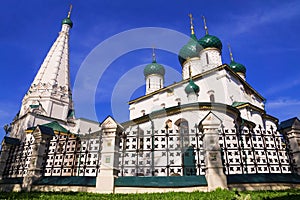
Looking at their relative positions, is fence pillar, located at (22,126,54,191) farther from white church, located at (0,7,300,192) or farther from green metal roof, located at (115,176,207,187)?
green metal roof, located at (115,176,207,187)

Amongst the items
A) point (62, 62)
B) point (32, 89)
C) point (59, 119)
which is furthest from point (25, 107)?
point (62, 62)

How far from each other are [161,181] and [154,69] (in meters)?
23.4

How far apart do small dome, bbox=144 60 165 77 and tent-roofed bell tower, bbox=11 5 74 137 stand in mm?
12037

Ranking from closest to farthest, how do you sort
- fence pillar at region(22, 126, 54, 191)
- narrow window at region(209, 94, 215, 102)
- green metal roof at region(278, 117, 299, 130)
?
1. green metal roof at region(278, 117, 299, 130)
2. fence pillar at region(22, 126, 54, 191)
3. narrow window at region(209, 94, 215, 102)

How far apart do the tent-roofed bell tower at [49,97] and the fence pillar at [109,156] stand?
22.7m

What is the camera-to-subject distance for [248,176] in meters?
5.75

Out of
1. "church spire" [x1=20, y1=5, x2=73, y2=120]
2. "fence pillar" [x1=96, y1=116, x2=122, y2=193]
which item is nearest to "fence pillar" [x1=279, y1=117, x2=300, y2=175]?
"fence pillar" [x1=96, y1=116, x2=122, y2=193]

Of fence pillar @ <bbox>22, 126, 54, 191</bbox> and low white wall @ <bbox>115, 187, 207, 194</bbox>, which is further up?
fence pillar @ <bbox>22, 126, 54, 191</bbox>

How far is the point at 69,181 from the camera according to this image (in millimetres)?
6211

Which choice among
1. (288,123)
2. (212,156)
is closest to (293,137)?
(288,123)

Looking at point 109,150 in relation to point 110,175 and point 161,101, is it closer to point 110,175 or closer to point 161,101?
point 110,175

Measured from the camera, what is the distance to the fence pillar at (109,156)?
5730 millimetres

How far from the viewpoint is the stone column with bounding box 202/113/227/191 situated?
5367 millimetres

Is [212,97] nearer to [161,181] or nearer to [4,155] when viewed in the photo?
[161,181]
